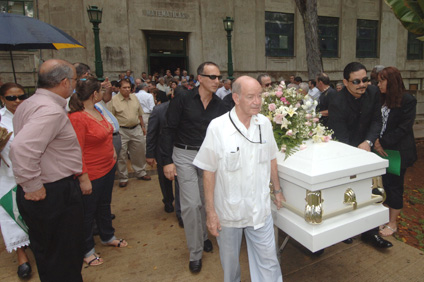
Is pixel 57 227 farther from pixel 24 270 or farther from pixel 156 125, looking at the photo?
pixel 156 125

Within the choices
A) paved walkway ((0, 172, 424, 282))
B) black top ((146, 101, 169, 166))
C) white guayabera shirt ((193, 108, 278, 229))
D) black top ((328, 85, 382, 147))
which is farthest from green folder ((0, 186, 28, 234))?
black top ((328, 85, 382, 147))

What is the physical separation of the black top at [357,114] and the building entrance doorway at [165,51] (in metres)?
12.3

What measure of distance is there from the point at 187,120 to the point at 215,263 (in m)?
1.61

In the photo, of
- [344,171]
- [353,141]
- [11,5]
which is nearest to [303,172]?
[344,171]

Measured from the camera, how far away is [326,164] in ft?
7.56

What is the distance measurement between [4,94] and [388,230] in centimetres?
476

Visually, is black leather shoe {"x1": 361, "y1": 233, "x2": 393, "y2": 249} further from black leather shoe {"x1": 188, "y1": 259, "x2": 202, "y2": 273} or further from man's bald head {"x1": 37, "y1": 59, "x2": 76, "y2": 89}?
man's bald head {"x1": 37, "y1": 59, "x2": 76, "y2": 89}

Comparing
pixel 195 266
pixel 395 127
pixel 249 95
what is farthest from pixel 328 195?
pixel 395 127

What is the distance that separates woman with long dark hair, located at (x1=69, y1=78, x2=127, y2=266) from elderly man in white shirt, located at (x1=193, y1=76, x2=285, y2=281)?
142cm

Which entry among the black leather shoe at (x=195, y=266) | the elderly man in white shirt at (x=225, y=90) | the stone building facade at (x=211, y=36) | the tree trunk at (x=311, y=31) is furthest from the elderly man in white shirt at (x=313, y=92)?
the stone building facade at (x=211, y=36)

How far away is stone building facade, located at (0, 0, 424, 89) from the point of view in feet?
42.8

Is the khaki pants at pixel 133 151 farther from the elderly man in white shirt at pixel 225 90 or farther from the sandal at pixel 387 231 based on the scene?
the elderly man in white shirt at pixel 225 90

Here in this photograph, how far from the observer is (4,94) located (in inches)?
123

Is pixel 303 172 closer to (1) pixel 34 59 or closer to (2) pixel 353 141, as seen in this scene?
(2) pixel 353 141
